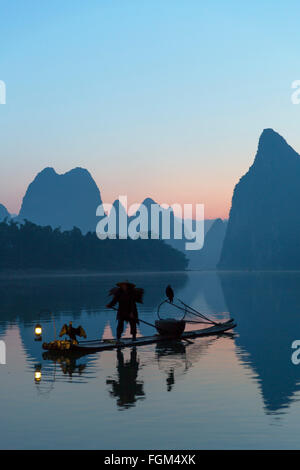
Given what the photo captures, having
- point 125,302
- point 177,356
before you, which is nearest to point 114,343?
point 125,302

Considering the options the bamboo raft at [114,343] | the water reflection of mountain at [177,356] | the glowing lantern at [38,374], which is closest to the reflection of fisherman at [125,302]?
the bamboo raft at [114,343]

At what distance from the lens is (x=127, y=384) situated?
20.9 m

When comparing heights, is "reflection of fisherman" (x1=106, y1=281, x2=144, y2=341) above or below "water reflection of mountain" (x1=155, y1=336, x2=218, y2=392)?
above

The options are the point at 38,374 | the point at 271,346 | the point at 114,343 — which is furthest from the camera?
the point at 271,346

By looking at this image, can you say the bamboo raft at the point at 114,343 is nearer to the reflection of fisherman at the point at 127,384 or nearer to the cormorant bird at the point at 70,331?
the cormorant bird at the point at 70,331

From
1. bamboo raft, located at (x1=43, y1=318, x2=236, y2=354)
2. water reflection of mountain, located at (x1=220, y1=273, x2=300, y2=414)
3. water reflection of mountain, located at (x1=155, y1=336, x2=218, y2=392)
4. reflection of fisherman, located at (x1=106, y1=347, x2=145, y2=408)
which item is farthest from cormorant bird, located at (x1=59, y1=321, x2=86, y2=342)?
water reflection of mountain, located at (x1=220, y1=273, x2=300, y2=414)

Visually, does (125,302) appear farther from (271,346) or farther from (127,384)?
(127,384)

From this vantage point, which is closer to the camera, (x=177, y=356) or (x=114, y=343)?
(x=177, y=356)

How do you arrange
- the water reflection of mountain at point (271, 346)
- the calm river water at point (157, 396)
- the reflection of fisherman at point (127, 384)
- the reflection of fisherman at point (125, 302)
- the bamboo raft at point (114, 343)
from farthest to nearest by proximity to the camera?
the reflection of fisherman at point (125, 302), the bamboo raft at point (114, 343), the water reflection of mountain at point (271, 346), the reflection of fisherman at point (127, 384), the calm river water at point (157, 396)

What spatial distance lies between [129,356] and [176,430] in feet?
40.6

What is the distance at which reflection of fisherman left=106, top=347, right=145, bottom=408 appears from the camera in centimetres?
1853

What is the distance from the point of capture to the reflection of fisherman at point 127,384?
18531 millimetres

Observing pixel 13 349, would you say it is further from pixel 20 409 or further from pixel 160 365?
pixel 20 409

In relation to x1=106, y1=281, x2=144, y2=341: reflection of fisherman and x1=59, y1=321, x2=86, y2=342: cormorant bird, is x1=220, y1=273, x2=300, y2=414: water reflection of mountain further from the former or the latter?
x1=59, y1=321, x2=86, y2=342: cormorant bird
